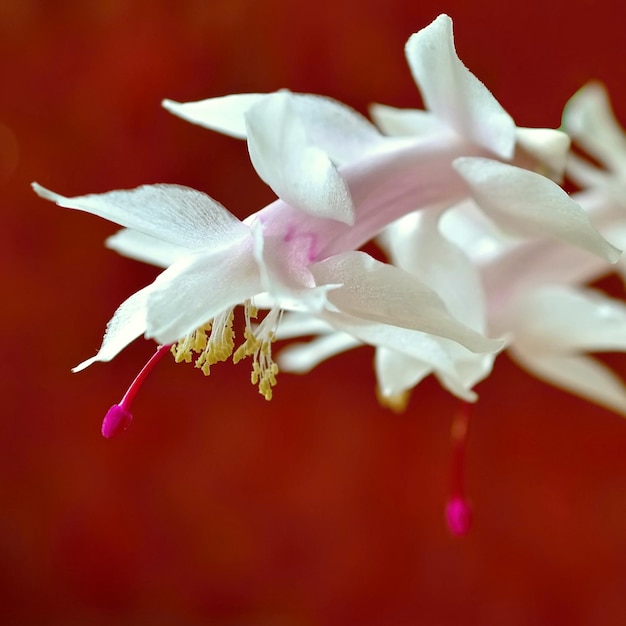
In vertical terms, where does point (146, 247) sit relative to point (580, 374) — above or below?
above

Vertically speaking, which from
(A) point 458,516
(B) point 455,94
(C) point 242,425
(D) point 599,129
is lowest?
(C) point 242,425

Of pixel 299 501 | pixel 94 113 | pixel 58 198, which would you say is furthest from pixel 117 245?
pixel 299 501

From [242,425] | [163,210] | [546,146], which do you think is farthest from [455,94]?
[242,425]

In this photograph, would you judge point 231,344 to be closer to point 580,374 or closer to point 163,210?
point 163,210

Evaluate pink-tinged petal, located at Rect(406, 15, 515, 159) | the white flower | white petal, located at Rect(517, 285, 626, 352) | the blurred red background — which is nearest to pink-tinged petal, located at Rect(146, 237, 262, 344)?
the white flower

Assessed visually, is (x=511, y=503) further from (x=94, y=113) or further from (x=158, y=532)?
(x=94, y=113)

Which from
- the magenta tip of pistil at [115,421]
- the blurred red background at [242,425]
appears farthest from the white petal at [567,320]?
the blurred red background at [242,425]
